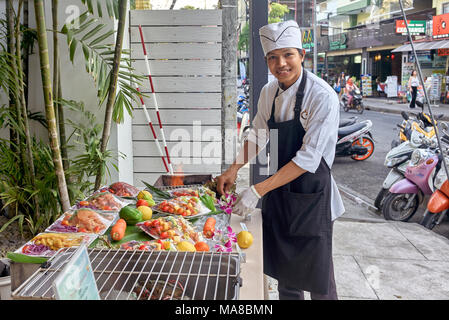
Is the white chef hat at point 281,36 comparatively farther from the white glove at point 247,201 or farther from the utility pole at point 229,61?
the utility pole at point 229,61

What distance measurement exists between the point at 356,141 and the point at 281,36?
259 inches

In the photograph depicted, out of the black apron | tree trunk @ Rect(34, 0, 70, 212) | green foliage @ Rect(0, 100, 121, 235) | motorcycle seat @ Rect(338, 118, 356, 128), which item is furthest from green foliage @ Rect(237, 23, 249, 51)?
the black apron

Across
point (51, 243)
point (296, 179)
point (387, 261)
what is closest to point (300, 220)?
point (296, 179)

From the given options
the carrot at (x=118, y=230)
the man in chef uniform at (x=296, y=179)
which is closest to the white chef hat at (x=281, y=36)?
the man in chef uniform at (x=296, y=179)

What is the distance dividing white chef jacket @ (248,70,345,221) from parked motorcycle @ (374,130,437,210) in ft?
10.3

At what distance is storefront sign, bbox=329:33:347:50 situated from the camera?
24422 millimetres

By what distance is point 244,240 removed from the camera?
1.86 metres

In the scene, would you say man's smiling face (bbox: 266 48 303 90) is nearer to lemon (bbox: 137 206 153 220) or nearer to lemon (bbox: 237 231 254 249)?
lemon (bbox: 237 231 254 249)

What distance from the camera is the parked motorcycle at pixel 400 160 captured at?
515 centimetres

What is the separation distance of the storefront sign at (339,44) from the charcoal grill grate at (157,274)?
24.9 metres

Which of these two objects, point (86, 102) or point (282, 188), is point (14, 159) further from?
point (282, 188)

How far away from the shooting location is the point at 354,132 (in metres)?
7.87
